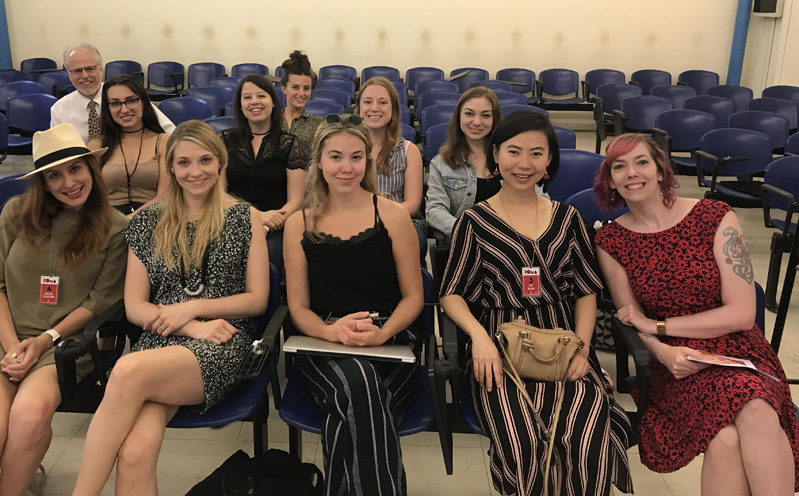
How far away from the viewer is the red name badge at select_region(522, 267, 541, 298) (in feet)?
6.50

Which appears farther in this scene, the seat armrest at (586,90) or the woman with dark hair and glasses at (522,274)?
the seat armrest at (586,90)

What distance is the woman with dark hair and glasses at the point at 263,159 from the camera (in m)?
3.04

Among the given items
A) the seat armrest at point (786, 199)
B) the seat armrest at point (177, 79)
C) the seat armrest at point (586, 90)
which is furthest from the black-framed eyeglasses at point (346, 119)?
the seat armrest at point (177, 79)

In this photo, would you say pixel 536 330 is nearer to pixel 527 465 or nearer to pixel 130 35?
pixel 527 465

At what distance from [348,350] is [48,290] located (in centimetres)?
100

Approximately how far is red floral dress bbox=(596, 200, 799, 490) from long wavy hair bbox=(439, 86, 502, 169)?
0.99 metres

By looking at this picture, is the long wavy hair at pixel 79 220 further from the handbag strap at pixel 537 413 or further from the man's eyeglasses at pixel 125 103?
the handbag strap at pixel 537 413

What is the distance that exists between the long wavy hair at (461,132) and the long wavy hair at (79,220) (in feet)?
4.83

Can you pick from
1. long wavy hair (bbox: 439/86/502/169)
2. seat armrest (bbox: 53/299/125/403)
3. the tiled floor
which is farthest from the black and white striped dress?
seat armrest (bbox: 53/299/125/403)

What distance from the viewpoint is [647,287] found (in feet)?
6.49

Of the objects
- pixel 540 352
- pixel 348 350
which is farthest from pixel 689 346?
pixel 348 350

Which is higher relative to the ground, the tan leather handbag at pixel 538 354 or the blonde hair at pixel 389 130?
the blonde hair at pixel 389 130

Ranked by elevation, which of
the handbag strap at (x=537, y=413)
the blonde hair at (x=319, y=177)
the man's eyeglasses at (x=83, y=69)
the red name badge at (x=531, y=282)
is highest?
the man's eyeglasses at (x=83, y=69)

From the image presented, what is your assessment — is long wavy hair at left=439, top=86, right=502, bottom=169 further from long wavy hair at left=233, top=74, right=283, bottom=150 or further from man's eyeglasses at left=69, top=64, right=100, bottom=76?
man's eyeglasses at left=69, top=64, right=100, bottom=76
